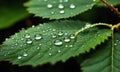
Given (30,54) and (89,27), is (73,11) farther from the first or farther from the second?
(30,54)

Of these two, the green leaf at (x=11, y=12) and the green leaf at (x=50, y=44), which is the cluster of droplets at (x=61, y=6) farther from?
the green leaf at (x=11, y=12)

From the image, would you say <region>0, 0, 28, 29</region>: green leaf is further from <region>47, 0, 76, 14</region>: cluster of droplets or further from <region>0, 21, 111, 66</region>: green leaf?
<region>0, 21, 111, 66</region>: green leaf

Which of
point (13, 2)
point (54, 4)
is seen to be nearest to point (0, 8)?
point (13, 2)

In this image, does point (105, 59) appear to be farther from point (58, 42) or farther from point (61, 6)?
point (61, 6)

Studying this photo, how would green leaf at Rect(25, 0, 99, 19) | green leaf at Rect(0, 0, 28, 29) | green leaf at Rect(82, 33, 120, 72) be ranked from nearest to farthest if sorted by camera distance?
green leaf at Rect(82, 33, 120, 72) → green leaf at Rect(25, 0, 99, 19) → green leaf at Rect(0, 0, 28, 29)

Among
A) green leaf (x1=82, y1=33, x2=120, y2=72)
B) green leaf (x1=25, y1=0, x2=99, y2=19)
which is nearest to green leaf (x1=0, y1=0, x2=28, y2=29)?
green leaf (x1=25, y1=0, x2=99, y2=19)

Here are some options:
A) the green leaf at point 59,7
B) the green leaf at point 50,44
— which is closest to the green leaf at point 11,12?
the green leaf at point 59,7
